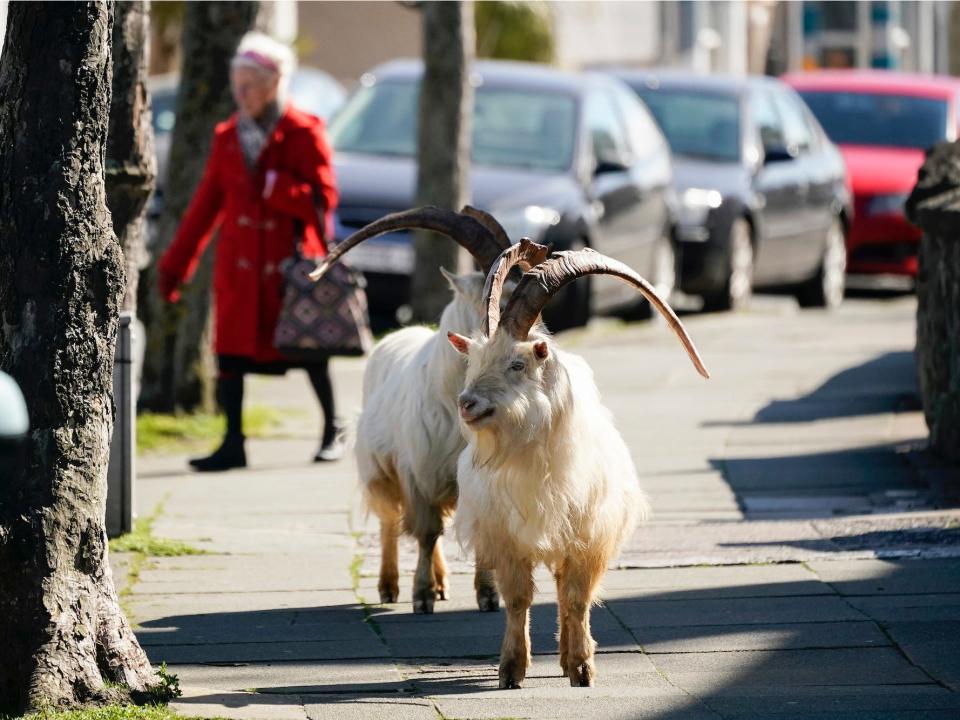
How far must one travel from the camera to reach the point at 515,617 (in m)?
6.15

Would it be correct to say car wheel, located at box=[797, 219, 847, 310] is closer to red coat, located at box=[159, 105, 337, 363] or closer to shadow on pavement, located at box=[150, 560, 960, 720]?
red coat, located at box=[159, 105, 337, 363]

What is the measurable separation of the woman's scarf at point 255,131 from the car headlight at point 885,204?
10.1 metres

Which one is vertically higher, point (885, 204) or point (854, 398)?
point (885, 204)

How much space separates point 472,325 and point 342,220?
24.7ft

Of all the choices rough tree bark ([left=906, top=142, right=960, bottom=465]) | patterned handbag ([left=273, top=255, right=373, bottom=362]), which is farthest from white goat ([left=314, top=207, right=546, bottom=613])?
rough tree bark ([left=906, top=142, right=960, bottom=465])

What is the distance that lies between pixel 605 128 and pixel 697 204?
168 cm

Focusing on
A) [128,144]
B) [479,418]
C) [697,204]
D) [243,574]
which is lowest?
[243,574]

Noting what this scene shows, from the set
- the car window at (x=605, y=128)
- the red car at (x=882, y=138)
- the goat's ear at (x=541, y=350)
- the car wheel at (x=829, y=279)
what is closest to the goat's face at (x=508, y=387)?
the goat's ear at (x=541, y=350)

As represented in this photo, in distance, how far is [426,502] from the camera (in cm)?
719

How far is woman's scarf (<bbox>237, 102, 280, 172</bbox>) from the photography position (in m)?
9.99

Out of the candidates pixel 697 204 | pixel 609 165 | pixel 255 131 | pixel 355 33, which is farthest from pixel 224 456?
pixel 355 33

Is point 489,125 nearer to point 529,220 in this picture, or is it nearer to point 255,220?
point 529,220

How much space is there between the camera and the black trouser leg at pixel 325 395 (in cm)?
1038

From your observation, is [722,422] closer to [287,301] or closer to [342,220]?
[287,301]
